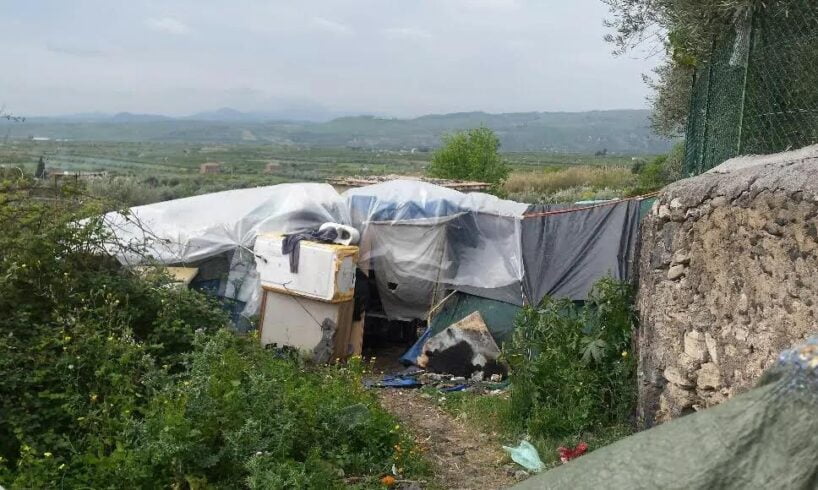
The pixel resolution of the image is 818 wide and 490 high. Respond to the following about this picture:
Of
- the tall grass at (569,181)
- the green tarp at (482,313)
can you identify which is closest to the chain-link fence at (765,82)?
the green tarp at (482,313)

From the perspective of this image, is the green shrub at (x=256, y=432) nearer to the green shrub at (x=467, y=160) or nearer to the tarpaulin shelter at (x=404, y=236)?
the tarpaulin shelter at (x=404, y=236)

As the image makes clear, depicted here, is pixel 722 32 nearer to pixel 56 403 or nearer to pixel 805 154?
pixel 805 154

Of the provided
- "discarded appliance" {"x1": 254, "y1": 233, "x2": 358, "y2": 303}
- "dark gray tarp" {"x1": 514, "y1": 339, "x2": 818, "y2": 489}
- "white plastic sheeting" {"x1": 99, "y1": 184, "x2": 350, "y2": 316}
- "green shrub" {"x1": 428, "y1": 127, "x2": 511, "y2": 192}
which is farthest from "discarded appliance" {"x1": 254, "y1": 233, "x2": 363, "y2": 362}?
"green shrub" {"x1": 428, "y1": 127, "x2": 511, "y2": 192}

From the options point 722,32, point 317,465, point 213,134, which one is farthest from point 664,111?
point 213,134

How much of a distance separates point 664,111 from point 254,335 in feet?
20.9

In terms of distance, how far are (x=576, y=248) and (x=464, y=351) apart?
182 centimetres

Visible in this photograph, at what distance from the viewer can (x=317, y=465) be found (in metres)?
4.92

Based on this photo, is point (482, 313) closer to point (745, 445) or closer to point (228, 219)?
point (228, 219)

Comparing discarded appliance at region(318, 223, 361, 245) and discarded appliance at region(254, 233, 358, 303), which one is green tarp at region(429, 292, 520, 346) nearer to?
discarded appliance at region(254, 233, 358, 303)

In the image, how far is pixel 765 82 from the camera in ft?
17.6

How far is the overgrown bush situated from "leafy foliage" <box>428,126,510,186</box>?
2207cm

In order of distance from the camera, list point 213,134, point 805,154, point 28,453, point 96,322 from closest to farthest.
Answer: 1. point 28,453
2. point 805,154
3. point 96,322
4. point 213,134

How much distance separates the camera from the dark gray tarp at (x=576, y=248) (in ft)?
27.5

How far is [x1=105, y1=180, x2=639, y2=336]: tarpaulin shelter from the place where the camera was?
945cm
